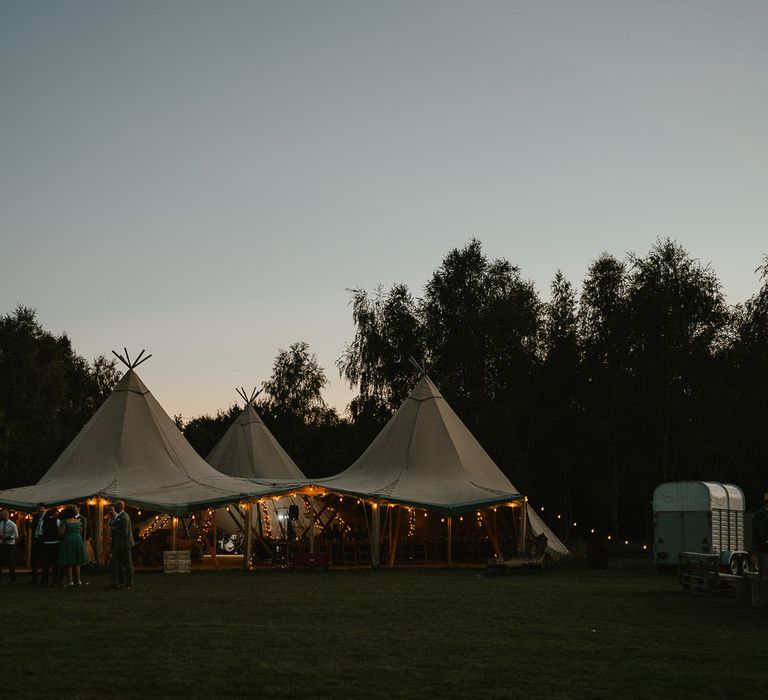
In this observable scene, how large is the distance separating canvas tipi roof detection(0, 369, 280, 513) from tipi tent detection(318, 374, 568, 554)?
3423mm

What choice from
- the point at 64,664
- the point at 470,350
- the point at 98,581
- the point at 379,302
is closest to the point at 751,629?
the point at 64,664

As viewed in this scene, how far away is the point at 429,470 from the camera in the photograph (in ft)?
102

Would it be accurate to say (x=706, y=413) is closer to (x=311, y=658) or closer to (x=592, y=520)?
(x=592, y=520)

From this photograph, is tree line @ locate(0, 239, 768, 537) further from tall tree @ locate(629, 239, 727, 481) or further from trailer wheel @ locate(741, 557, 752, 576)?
trailer wheel @ locate(741, 557, 752, 576)

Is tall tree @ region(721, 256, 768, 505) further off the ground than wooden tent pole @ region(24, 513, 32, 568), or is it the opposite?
tall tree @ region(721, 256, 768, 505)

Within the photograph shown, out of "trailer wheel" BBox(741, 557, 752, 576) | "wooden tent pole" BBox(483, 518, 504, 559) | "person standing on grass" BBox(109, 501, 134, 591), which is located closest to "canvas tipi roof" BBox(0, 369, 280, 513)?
"wooden tent pole" BBox(483, 518, 504, 559)

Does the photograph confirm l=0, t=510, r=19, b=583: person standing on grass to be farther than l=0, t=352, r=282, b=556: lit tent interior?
No

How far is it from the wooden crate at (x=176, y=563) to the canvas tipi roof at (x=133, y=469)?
1.20 meters

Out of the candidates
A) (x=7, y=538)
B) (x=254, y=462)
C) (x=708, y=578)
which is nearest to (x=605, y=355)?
(x=254, y=462)

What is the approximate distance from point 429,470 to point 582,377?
1607 cm

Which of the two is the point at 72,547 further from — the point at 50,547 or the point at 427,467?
the point at 427,467

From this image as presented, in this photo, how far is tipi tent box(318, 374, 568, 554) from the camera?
28812mm

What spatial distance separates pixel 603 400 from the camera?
4481 cm

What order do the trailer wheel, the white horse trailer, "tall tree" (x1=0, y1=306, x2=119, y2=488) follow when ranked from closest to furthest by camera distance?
the trailer wheel → the white horse trailer → "tall tree" (x1=0, y1=306, x2=119, y2=488)
